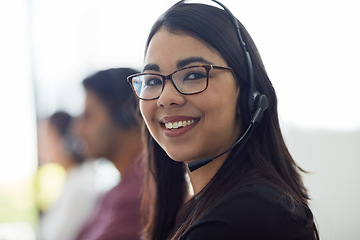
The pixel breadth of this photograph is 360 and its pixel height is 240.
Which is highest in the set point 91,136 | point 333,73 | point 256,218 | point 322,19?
point 322,19

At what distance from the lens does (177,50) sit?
95 cm

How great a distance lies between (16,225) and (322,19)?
249 cm

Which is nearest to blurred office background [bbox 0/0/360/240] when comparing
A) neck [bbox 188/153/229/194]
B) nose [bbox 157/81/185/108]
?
neck [bbox 188/153/229/194]

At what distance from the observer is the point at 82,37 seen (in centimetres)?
262

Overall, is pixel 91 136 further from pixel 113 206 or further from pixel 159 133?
pixel 159 133

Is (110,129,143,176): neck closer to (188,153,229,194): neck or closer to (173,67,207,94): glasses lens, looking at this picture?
(188,153,229,194): neck

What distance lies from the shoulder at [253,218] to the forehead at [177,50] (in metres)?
0.35

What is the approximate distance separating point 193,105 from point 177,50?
14cm

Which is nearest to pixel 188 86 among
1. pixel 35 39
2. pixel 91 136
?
pixel 91 136

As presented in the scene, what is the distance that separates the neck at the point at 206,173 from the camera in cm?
101

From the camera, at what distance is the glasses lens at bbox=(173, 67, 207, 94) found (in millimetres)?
927

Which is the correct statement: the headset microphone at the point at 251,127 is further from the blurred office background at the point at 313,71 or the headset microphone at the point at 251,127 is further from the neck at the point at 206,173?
the blurred office background at the point at 313,71

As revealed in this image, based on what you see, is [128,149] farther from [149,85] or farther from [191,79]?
[191,79]

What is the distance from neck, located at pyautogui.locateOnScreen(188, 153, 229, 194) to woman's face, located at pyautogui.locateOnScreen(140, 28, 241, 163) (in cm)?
3
